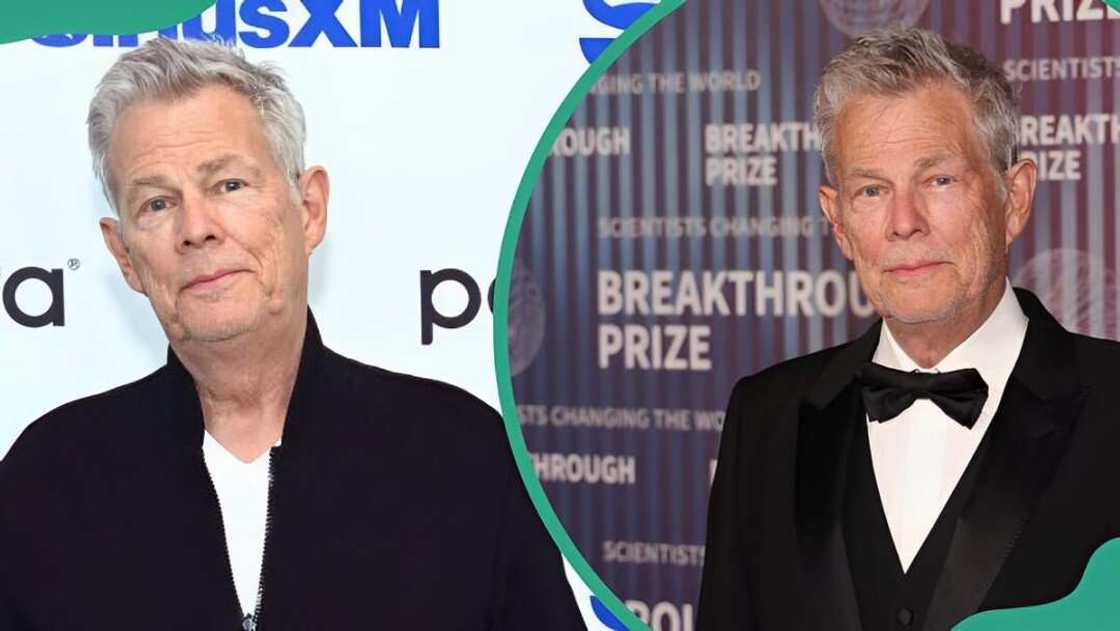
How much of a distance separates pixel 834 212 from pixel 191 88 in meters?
0.86

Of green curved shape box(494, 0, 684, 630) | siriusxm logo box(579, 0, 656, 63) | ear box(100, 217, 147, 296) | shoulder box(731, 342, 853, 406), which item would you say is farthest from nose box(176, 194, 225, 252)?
shoulder box(731, 342, 853, 406)

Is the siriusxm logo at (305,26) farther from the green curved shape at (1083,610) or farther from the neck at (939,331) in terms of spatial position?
the green curved shape at (1083,610)

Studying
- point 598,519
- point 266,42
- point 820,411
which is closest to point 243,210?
point 266,42

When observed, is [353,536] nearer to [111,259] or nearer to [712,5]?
[111,259]

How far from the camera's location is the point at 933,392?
71.6 inches

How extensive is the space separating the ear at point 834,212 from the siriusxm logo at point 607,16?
1.16ft

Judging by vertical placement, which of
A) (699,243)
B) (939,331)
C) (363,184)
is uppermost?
(363,184)

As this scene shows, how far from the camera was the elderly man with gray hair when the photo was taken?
2016mm

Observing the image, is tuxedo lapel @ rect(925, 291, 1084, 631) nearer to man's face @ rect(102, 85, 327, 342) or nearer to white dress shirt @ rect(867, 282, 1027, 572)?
white dress shirt @ rect(867, 282, 1027, 572)

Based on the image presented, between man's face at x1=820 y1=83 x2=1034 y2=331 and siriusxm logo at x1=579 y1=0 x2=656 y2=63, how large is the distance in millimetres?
347

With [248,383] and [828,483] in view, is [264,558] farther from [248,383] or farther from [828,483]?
[828,483]

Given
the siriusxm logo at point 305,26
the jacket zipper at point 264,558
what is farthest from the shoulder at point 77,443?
the siriusxm logo at point 305,26

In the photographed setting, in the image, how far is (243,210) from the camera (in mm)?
2004

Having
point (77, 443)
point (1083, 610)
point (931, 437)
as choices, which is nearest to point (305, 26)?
point (77, 443)
